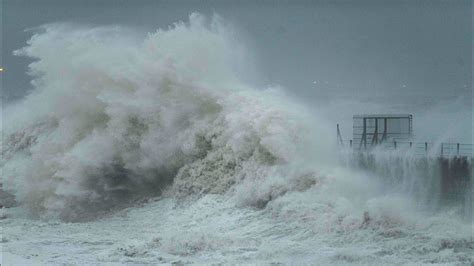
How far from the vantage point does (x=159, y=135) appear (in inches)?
707

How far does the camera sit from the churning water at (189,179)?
12734 millimetres

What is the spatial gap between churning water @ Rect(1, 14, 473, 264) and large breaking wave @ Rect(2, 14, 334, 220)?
0.03 m

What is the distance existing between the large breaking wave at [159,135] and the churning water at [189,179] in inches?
1.3

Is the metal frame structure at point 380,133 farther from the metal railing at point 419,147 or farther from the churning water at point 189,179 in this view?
the churning water at point 189,179

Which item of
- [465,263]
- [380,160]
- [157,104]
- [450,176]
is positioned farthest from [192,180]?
[465,263]

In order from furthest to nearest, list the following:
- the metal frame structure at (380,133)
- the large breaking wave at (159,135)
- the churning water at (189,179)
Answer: the metal frame structure at (380,133)
the large breaking wave at (159,135)
the churning water at (189,179)

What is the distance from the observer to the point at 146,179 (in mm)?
17688

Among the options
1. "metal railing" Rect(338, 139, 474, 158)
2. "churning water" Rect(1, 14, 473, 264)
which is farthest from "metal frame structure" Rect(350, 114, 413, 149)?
"churning water" Rect(1, 14, 473, 264)

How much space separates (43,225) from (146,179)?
2533mm

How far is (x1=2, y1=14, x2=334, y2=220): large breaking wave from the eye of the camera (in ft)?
51.9

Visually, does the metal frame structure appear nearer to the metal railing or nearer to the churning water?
the metal railing

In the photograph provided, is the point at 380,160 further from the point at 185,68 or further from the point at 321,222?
the point at 185,68

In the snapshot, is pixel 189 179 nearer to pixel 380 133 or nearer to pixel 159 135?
pixel 159 135

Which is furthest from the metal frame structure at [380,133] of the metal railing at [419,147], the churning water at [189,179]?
the churning water at [189,179]
